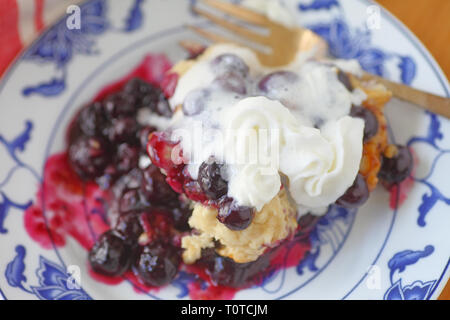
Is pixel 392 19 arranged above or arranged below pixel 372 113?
above

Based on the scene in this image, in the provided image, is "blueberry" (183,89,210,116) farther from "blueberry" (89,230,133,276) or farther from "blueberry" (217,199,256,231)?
"blueberry" (89,230,133,276)

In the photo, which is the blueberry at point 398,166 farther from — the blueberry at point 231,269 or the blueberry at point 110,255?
the blueberry at point 110,255

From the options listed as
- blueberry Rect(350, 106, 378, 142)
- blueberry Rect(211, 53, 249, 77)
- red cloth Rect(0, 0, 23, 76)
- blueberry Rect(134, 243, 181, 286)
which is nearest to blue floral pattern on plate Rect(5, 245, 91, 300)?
blueberry Rect(134, 243, 181, 286)

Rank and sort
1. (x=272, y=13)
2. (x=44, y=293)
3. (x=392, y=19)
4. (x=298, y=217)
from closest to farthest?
(x=44, y=293)
(x=298, y=217)
(x=392, y=19)
(x=272, y=13)

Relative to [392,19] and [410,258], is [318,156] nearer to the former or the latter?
[410,258]

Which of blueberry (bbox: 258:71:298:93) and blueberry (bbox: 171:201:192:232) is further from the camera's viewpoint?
blueberry (bbox: 171:201:192:232)

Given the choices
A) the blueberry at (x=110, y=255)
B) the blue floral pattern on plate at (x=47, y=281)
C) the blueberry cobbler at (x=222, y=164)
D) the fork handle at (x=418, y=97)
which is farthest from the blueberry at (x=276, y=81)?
the blue floral pattern on plate at (x=47, y=281)
